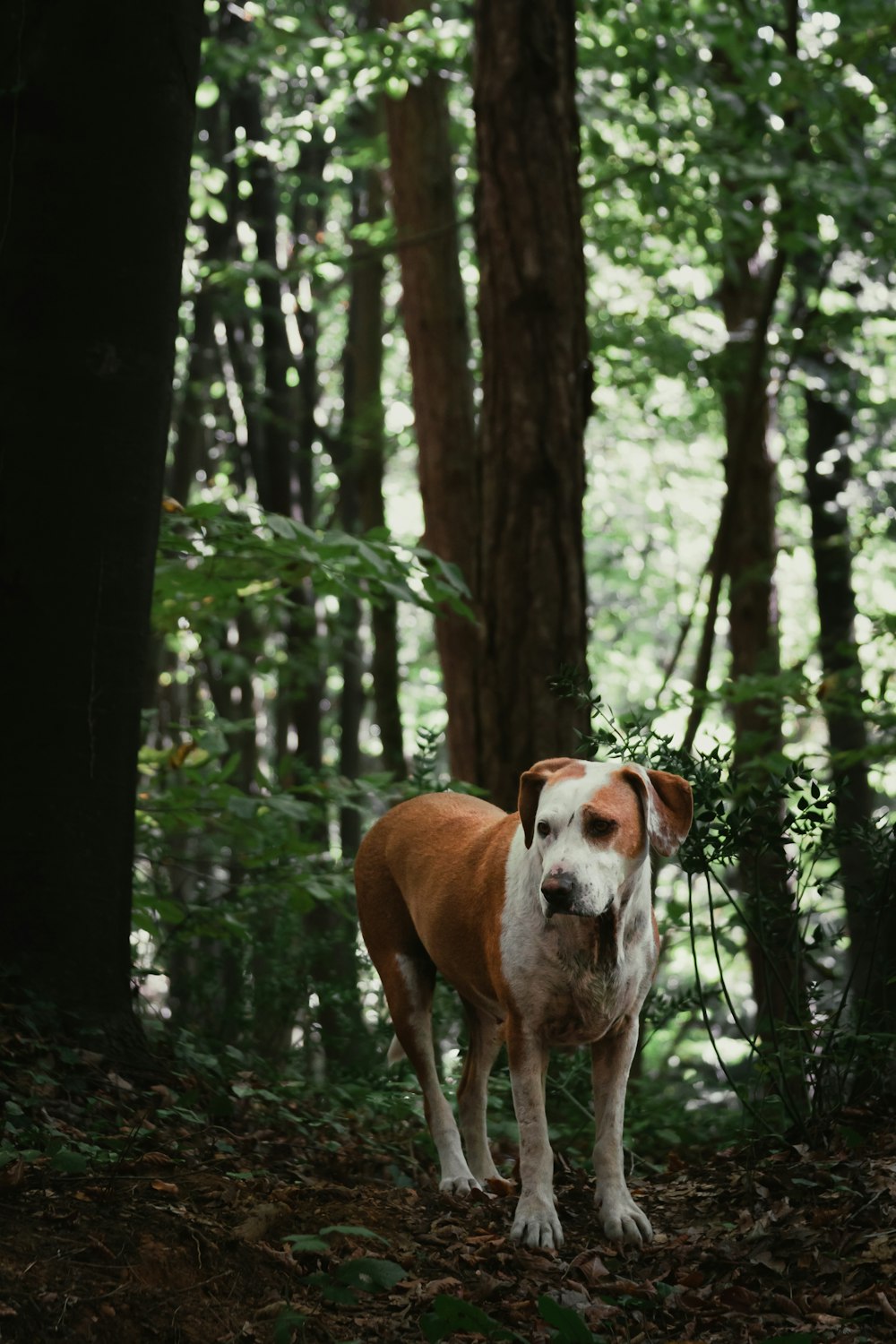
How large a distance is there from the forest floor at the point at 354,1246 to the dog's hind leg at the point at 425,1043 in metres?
0.11

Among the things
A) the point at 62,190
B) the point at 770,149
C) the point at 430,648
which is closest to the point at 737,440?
the point at 770,149

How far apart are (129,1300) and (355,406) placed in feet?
42.8

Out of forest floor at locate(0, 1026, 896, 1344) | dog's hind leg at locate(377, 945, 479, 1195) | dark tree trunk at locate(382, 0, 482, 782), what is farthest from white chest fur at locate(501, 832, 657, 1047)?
dark tree trunk at locate(382, 0, 482, 782)

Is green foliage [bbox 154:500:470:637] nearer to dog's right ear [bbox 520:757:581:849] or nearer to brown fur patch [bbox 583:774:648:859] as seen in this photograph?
dog's right ear [bbox 520:757:581:849]

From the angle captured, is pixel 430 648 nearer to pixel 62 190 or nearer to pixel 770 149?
pixel 770 149

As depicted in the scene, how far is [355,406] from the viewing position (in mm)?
15484

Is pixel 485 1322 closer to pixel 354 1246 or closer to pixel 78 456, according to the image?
pixel 354 1246

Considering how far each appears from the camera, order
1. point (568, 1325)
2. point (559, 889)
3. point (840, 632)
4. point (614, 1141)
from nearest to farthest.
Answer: point (568, 1325), point (559, 889), point (614, 1141), point (840, 632)

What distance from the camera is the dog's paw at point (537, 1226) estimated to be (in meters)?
3.98

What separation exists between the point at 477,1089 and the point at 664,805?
1610mm

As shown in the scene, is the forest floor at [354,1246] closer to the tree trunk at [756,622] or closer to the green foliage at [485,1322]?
the green foliage at [485,1322]

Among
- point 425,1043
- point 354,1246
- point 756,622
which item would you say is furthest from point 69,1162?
point 756,622

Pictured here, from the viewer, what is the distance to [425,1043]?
5.06 m

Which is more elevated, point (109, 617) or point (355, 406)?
Answer: point (355, 406)
